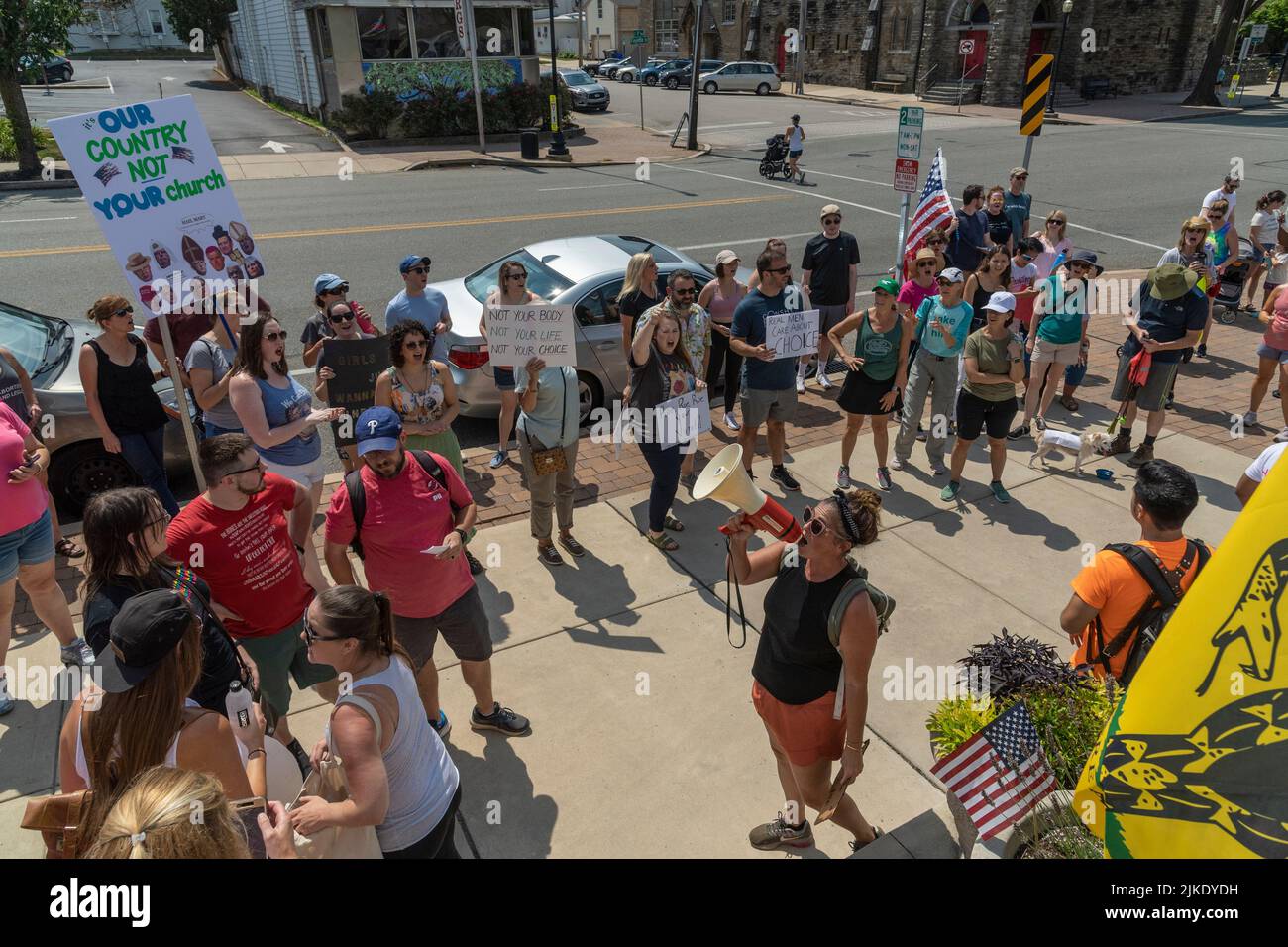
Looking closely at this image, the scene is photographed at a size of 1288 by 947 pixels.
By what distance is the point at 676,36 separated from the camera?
203ft

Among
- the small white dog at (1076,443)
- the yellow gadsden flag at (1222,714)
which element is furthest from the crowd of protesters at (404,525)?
the yellow gadsden flag at (1222,714)

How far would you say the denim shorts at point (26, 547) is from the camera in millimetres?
4359

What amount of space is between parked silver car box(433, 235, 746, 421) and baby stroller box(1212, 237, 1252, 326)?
7837mm

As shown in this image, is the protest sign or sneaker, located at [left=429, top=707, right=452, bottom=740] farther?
the protest sign

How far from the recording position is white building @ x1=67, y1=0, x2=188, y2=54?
6519 centimetres

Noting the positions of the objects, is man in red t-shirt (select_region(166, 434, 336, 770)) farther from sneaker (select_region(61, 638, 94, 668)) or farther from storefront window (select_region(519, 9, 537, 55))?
storefront window (select_region(519, 9, 537, 55))

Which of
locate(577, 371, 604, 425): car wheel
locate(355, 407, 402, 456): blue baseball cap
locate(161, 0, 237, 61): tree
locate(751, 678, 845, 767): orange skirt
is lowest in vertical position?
locate(577, 371, 604, 425): car wheel

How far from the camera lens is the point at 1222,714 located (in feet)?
6.57

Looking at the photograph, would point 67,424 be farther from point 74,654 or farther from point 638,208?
point 638,208

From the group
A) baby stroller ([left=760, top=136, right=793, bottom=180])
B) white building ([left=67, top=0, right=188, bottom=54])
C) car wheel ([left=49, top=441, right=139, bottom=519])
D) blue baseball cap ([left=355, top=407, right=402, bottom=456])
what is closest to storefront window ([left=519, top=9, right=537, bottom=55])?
baby stroller ([left=760, top=136, right=793, bottom=180])

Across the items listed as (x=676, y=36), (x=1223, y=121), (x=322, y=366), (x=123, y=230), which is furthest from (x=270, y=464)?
(x=676, y=36)

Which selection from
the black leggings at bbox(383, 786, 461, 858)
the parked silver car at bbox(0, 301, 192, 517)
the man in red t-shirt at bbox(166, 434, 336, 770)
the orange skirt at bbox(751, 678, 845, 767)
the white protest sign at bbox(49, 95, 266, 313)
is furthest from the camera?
the parked silver car at bbox(0, 301, 192, 517)
